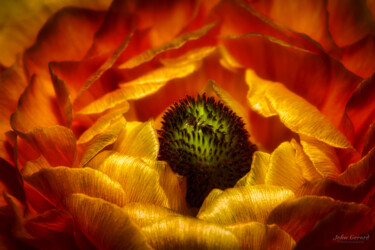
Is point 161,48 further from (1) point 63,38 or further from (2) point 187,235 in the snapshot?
(2) point 187,235

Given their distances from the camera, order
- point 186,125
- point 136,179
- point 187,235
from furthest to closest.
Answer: point 186,125, point 136,179, point 187,235

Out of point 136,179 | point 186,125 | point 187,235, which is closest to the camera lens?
point 187,235

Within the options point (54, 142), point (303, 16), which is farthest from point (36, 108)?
point (303, 16)

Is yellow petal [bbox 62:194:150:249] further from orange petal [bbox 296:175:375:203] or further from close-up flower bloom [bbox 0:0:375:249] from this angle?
orange petal [bbox 296:175:375:203]

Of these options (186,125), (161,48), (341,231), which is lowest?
(341,231)

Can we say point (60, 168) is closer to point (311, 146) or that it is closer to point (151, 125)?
point (151, 125)

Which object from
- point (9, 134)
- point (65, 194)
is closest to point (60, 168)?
point (65, 194)

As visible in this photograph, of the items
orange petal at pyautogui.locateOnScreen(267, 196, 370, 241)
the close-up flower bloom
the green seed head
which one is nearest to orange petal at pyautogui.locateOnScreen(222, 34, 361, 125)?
the close-up flower bloom

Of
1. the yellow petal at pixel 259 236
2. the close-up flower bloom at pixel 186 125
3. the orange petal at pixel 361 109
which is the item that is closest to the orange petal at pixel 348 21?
the close-up flower bloom at pixel 186 125
